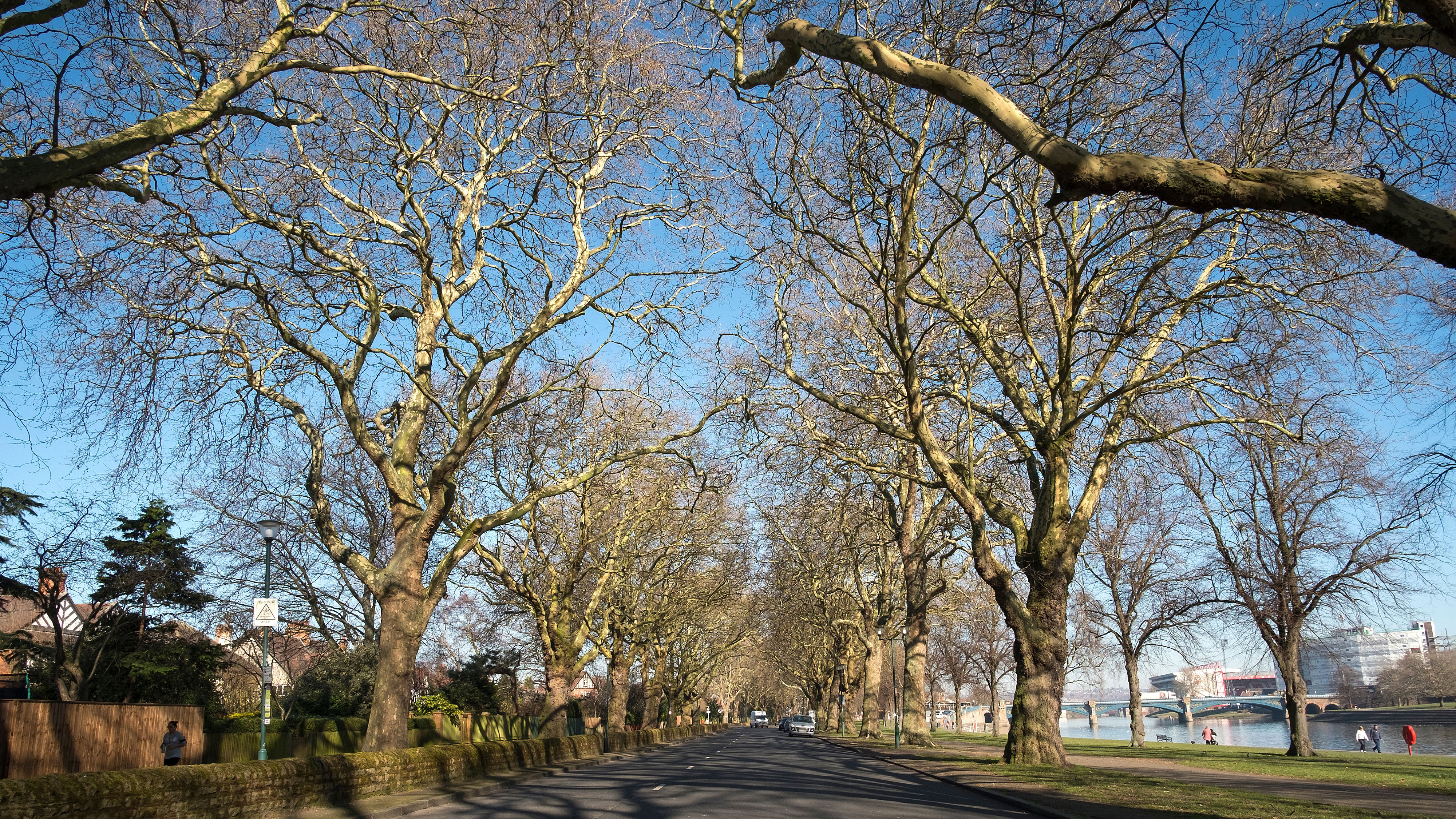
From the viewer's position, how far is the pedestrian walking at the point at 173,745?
15961 millimetres

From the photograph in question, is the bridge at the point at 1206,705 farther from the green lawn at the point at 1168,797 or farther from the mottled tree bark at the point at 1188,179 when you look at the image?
the mottled tree bark at the point at 1188,179

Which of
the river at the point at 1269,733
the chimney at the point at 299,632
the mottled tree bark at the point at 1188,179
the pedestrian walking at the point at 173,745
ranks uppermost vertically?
the mottled tree bark at the point at 1188,179

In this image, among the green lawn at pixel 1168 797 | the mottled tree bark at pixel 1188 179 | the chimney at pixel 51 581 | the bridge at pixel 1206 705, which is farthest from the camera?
the bridge at pixel 1206 705

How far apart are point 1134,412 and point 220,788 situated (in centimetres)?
1753

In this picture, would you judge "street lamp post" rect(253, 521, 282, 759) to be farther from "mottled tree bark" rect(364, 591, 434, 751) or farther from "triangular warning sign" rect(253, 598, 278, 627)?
"mottled tree bark" rect(364, 591, 434, 751)

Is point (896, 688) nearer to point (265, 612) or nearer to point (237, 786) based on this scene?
point (265, 612)

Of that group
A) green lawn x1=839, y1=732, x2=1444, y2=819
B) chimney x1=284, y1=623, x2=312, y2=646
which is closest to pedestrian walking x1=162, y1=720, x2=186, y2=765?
green lawn x1=839, y1=732, x2=1444, y2=819

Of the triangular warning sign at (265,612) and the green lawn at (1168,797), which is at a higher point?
the triangular warning sign at (265,612)

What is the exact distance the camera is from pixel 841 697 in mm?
62438

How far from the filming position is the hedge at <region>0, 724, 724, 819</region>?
8.59 m

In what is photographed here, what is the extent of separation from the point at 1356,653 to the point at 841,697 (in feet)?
247

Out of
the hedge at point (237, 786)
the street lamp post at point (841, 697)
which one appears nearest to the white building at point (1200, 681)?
the street lamp post at point (841, 697)

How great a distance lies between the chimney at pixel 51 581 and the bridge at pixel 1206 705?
7764 centimetres

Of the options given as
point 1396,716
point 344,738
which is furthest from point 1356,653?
point 344,738
